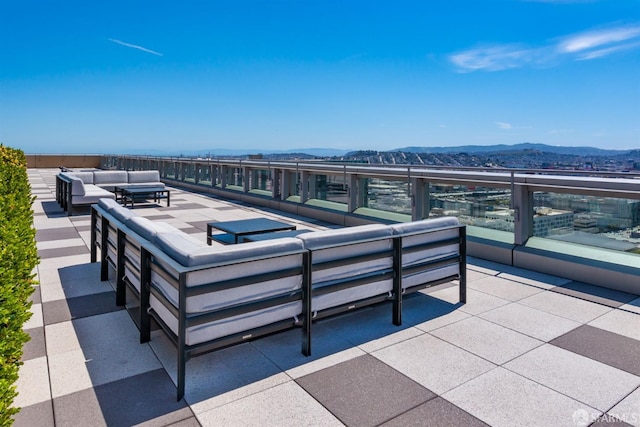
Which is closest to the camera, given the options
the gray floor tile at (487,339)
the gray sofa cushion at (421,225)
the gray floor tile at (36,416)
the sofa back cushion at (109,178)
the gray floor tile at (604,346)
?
the gray floor tile at (36,416)

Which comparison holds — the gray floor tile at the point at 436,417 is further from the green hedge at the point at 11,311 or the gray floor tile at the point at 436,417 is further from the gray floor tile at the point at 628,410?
the green hedge at the point at 11,311

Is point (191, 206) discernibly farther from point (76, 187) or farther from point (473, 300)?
point (473, 300)

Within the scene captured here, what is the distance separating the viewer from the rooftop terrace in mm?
2086

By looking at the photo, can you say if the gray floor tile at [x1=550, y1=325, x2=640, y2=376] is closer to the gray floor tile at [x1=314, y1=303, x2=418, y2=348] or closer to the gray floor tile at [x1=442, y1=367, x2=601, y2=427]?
the gray floor tile at [x1=442, y1=367, x2=601, y2=427]

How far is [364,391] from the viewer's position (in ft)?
7.55

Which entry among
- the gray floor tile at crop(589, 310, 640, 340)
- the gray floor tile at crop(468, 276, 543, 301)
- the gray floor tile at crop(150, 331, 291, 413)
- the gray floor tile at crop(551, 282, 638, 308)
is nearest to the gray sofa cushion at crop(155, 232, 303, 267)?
the gray floor tile at crop(150, 331, 291, 413)

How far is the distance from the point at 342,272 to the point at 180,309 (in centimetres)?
124

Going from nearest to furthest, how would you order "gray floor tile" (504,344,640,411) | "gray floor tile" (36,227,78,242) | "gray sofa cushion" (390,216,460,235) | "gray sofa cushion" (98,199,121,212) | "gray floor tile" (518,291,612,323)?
1. "gray floor tile" (504,344,640,411)
2. "gray sofa cushion" (390,216,460,235)
3. "gray floor tile" (518,291,612,323)
4. "gray sofa cushion" (98,199,121,212)
5. "gray floor tile" (36,227,78,242)

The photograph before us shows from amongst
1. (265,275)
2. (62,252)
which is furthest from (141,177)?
(265,275)

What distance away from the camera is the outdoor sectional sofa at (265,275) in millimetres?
2354

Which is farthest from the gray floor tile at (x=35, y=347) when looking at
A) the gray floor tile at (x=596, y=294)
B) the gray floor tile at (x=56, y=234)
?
the gray floor tile at (x=596, y=294)

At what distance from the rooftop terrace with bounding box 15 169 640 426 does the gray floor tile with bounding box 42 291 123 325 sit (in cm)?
2

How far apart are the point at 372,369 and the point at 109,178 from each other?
11997 mm

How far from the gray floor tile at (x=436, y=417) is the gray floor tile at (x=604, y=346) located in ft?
4.26
